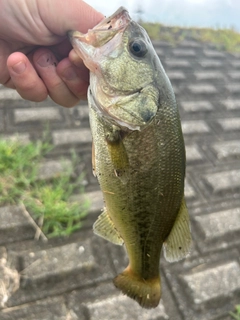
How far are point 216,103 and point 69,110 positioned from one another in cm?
189

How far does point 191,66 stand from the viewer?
494 cm

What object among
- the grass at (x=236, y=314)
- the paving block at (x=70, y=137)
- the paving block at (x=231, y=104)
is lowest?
the grass at (x=236, y=314)

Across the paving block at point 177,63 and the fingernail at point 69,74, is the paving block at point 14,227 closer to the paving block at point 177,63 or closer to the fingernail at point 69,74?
the fingernail at point 69,74

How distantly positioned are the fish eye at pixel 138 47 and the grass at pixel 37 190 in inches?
54.2

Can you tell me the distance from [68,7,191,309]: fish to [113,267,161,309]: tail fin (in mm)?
180

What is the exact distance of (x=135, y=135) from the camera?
135 centimetres

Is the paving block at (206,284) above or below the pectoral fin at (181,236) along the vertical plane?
below

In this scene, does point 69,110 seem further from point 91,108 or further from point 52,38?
point 91,108

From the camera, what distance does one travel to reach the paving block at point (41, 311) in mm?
1984

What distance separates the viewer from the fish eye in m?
1.44

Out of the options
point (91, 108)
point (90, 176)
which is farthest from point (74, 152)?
point (91, 108)

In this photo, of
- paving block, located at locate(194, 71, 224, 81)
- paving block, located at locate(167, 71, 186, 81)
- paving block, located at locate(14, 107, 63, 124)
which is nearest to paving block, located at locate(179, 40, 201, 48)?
paving block, located at locate(194, 71, 224, 81)

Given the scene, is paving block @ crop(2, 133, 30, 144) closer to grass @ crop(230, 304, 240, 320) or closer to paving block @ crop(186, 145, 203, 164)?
paving block @ crop(186, 145, 203, 164)

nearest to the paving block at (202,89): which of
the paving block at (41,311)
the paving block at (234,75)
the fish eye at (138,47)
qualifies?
the paving block at (234,75)
